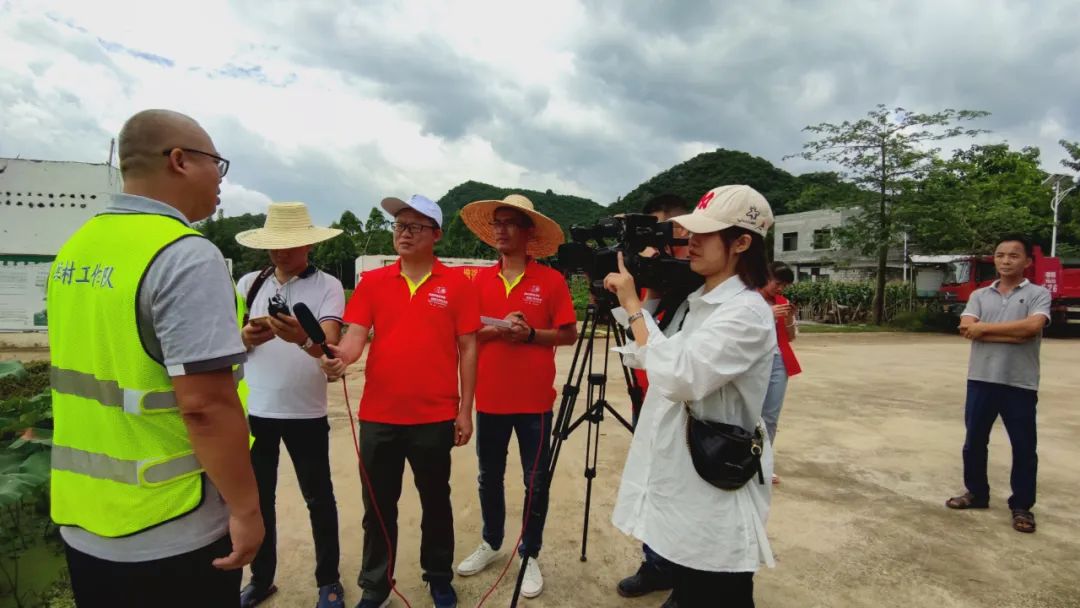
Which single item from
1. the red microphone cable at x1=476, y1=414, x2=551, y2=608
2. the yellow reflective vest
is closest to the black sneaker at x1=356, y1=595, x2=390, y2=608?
the red microphone cable at x1=476, y1=414, x2=551, y2=608

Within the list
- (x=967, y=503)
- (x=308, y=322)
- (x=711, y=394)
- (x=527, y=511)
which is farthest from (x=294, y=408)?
(x=967, y=503)

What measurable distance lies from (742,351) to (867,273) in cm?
2879

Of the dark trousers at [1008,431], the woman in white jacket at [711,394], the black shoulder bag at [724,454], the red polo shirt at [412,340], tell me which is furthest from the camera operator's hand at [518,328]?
the dark trousers at [1008,431]

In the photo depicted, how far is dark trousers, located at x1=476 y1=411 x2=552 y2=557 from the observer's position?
2.75 metres

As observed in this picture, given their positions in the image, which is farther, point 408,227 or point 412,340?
point 408,227

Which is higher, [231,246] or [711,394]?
[231,246]

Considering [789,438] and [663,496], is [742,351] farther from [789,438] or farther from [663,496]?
[789,438]

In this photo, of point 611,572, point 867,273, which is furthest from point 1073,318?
point 611,572

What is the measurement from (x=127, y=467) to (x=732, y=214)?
1.70m

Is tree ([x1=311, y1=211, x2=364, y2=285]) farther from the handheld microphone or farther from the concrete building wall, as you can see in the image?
the handheld microphone

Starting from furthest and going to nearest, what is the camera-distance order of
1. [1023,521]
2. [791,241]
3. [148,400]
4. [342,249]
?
[342,249]
[791,241]
[1023,521]
[148,400]

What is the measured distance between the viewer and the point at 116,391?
122 cm

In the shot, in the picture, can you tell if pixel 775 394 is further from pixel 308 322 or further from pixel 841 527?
pixel 308 322

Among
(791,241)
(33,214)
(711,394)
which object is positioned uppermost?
(791,241)
